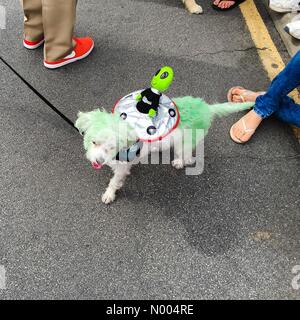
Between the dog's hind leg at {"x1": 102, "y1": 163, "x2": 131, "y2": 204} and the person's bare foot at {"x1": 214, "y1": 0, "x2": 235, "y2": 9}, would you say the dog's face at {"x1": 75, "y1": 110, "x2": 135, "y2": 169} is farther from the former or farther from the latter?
the person's bare foot at {"x1": 214, "y1": 0, "x2": 235, "y2": 9}

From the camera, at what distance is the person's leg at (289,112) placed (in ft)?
9.21

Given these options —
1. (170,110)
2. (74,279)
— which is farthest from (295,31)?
(74,279)

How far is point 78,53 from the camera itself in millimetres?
3365

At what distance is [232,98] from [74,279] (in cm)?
206

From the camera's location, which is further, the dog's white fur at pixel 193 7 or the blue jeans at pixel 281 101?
the dog's white fur at pixel 193 7

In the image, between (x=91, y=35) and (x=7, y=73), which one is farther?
(x=91, y=35)

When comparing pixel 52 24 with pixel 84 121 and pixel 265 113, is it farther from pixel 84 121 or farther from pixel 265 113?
pixel 265 113

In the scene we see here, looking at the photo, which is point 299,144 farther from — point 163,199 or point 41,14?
point 41,14

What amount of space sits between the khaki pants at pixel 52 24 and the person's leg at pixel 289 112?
6.57 feet

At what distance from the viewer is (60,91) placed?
10.4ft

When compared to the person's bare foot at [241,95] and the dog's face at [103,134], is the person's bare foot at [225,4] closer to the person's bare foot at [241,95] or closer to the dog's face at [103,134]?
the person's bare foot at [241,95]

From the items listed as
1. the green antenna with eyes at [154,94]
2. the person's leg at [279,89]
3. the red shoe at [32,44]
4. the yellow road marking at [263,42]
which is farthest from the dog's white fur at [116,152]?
the red shoe at [32,44]

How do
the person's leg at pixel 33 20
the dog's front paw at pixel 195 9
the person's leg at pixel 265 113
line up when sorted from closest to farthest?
the person's leg at pixel 265 113 → the person's leg at pixel 33 20 → the dog's front paw at pixel 195 9

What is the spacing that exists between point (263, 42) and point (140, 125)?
2.30 m
